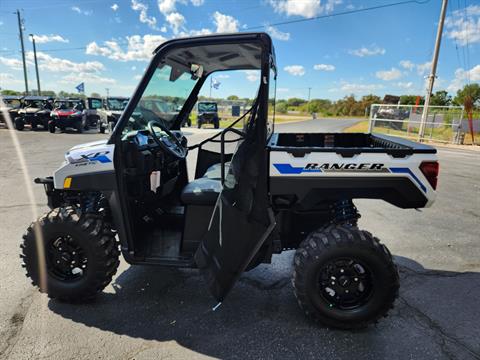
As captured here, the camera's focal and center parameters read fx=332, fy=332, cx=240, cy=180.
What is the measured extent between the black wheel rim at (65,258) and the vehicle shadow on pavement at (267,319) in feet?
0.82

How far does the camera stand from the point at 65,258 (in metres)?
2.77

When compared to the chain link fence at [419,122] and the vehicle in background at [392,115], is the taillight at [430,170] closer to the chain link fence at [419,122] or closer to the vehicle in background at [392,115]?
the chain link fence at [419,122]

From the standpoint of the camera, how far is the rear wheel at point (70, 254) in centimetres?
265

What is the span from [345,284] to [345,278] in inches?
2.0

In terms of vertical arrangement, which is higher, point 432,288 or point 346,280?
point 346,280

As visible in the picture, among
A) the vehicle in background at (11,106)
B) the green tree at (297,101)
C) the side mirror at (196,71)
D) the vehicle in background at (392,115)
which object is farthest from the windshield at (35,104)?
the green tree at (297,101)

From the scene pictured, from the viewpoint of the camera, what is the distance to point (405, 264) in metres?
3.65

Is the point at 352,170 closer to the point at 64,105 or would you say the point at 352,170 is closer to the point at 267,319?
the point at 267,319

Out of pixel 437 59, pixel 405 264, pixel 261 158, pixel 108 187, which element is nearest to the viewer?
pixel 261 158

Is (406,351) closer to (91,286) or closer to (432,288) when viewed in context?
(432,288)

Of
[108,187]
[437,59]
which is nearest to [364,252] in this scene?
[108,187]

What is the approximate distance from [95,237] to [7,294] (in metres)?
1.07

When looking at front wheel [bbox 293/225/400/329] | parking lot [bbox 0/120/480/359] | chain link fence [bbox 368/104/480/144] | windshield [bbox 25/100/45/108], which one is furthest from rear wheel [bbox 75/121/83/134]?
front wheel [bbox 293/225/400/329]

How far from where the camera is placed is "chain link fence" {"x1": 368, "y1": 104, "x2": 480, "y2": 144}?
17.1 meters
